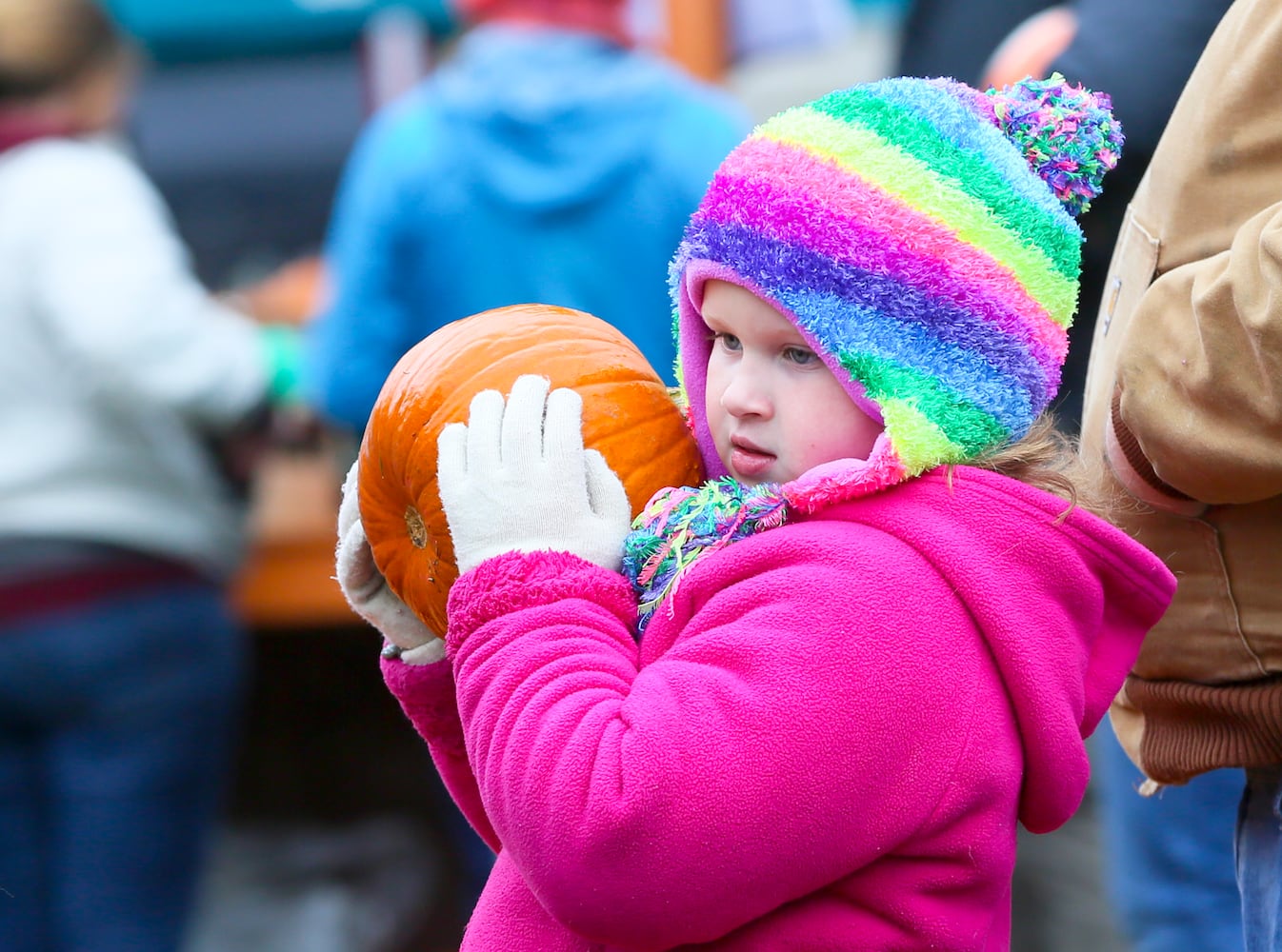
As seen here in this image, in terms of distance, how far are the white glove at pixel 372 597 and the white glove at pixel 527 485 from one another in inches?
9.2

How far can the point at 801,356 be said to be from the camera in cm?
146

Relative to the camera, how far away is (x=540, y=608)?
1.37m

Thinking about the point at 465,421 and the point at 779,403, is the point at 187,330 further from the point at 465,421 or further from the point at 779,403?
the point at 779,403

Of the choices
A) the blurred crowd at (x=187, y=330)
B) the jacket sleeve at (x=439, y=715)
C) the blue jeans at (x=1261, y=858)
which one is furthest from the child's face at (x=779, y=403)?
the blurred crowd at (x=187, y=330)

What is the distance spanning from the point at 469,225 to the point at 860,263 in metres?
1.95

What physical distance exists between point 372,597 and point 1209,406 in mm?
906

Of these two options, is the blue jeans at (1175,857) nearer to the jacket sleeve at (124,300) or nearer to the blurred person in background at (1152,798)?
the blurred person in background at (1152,798)

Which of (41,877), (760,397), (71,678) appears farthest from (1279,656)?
(41,877)

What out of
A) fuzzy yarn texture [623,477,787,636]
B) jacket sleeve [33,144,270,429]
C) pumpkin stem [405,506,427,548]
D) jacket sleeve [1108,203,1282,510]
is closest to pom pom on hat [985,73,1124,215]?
jacket sleeve [1108,203,1282,510]

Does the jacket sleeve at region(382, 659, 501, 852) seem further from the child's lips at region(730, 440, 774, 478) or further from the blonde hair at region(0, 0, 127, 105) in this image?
the blonde hair at region(0, 0, 127, 105)

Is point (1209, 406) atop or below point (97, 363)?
atop

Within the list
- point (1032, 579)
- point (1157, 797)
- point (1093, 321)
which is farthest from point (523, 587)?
point (1093, 321)

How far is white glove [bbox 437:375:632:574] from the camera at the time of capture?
4.65 feet

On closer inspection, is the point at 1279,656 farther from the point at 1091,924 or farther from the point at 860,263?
the point at 1091,924
